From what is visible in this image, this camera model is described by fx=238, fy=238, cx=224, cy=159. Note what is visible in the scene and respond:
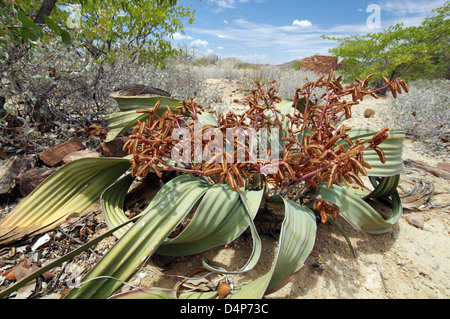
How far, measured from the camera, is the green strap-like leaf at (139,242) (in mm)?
640

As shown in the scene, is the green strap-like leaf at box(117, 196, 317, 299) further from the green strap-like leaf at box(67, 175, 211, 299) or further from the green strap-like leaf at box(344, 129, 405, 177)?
the green strap-like leaf at box(344, 129, 405, 177)

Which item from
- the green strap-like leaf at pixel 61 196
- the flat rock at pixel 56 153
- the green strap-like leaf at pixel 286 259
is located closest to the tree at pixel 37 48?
the flat rock at pixel 56 153

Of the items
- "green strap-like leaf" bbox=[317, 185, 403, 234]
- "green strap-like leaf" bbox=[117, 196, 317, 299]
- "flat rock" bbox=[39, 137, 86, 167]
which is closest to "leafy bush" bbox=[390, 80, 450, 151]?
"green strap-like leaf" bbox=[317, 185, 403, 234]

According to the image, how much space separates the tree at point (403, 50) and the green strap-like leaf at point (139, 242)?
→ 7600mm

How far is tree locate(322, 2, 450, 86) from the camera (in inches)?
260

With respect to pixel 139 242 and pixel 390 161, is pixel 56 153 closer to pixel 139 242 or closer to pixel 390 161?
pixel 139 242

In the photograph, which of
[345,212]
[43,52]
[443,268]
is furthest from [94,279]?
[43,52]

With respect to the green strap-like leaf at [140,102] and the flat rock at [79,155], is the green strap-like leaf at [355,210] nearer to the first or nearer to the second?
the green strap-like leaf at [140,102]

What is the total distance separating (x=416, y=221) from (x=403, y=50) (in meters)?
7.62

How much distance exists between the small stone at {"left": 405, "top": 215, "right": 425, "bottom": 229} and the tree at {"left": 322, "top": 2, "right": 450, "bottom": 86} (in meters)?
6.72

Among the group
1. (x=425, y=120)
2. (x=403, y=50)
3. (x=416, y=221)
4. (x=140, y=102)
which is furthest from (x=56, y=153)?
(x=403, y=50)

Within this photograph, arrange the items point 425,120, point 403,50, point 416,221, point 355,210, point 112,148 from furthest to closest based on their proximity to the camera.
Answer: point 403,50
point 425,120
point 112,148
point 416,221
point 355,210

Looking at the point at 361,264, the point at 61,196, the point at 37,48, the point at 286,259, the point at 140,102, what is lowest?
the point at 361,264

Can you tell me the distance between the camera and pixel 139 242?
2.40ft
